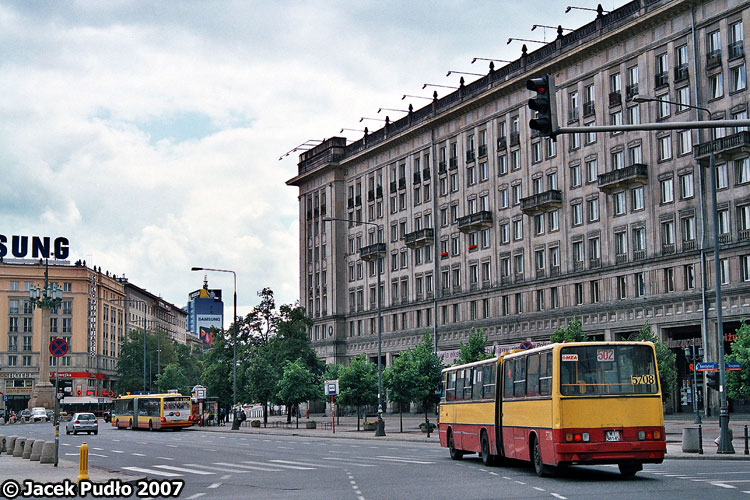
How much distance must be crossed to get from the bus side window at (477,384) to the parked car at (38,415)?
87111 mm

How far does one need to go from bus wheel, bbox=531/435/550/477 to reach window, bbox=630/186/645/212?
44346 mm

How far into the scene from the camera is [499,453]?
88.4ft

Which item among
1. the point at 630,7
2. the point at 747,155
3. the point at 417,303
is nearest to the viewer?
the point at 747,155

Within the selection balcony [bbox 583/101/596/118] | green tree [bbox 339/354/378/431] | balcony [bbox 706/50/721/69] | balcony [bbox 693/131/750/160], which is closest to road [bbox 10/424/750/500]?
green tree [bbox 339/354/378/431]

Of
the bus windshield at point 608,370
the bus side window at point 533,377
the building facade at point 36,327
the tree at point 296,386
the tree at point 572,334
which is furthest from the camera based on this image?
the building facade at point 36,327

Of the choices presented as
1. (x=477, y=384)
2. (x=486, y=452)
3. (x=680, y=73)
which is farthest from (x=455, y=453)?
(x=680, y=73)

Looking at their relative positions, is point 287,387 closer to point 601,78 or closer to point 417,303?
point 417,303

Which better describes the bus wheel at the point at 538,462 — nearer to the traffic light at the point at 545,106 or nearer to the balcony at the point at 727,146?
the traffic light at the point at 545,106

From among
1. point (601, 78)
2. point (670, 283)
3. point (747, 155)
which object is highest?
point (601, 78)

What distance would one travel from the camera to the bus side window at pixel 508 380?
25.7 m

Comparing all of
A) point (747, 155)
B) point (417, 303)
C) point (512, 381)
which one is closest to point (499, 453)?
point (512, 381)

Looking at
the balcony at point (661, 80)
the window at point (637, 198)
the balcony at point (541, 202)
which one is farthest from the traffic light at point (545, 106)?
the balcony at point (541, 202)

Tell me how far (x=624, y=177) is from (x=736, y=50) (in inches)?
421

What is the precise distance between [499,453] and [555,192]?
4726 cm
